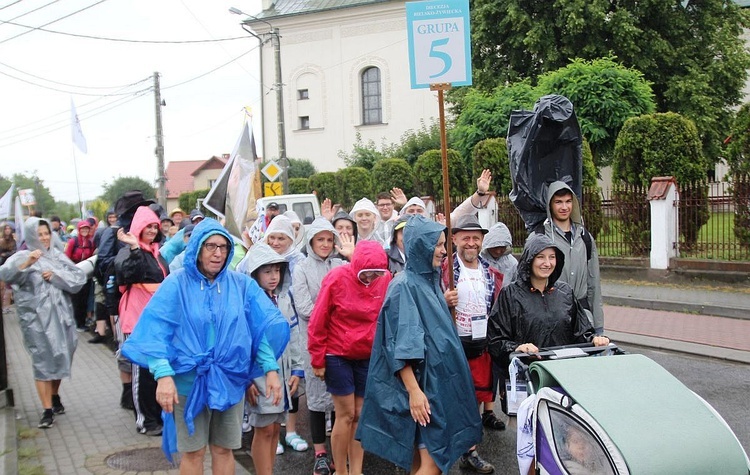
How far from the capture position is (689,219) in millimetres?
14383

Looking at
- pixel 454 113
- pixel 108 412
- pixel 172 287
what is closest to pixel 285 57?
pixel 454 113

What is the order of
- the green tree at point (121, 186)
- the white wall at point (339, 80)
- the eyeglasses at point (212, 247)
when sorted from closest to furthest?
the eyeglasses at point (212, 247) < the white wall at point (339, 80) < the green tree at point (121, 186)

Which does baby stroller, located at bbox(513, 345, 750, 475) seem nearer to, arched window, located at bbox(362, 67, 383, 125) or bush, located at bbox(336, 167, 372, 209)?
bush, located at bbox(336, 167, 372, 209)

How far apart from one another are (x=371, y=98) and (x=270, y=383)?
38.8 meters

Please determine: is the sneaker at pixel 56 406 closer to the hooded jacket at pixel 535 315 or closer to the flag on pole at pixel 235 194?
the flag on pole at pixel 235 194

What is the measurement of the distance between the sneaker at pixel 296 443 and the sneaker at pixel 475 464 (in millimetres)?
1359

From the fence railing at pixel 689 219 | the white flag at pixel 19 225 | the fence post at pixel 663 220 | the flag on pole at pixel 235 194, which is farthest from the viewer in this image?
the fence post at pixel 663 220

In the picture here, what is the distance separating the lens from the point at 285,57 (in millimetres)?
43344

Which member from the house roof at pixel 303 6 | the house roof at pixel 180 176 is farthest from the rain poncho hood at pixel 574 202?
the house roof at pixel 180 176

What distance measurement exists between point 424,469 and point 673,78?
27.5 metres

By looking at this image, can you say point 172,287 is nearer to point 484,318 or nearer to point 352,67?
point 484,318

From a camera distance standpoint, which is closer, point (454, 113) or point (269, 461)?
point (269, 461)

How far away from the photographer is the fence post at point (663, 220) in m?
14.4

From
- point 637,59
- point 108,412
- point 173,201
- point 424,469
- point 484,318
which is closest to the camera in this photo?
point 424,469
